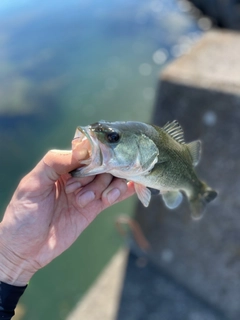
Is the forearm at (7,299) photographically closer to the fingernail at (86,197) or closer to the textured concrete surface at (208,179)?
the fingernail at (86,197)

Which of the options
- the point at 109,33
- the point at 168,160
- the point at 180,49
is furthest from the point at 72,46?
the point at 168,160

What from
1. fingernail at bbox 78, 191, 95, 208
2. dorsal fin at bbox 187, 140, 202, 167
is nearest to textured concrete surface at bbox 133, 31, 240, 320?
dorsal fin at bbox 187, 140, 202, 167

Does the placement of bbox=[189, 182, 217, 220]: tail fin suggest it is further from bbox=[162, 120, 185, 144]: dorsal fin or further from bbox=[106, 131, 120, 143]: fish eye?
bbox=[106, 131, 120, 143]: fish eye

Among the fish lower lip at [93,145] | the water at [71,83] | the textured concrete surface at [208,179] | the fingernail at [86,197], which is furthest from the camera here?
the water at [71,83]

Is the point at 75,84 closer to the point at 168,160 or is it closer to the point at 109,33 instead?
the point at 109,33

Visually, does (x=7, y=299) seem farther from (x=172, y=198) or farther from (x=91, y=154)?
(x=172, y=198)

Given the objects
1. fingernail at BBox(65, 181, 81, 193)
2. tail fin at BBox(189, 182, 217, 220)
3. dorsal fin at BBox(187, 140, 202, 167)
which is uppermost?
dorsal fin at BBox(187, 140, 202, 167)

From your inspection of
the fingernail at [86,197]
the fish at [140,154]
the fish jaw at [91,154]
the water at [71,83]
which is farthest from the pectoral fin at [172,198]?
the water at [71,83]
